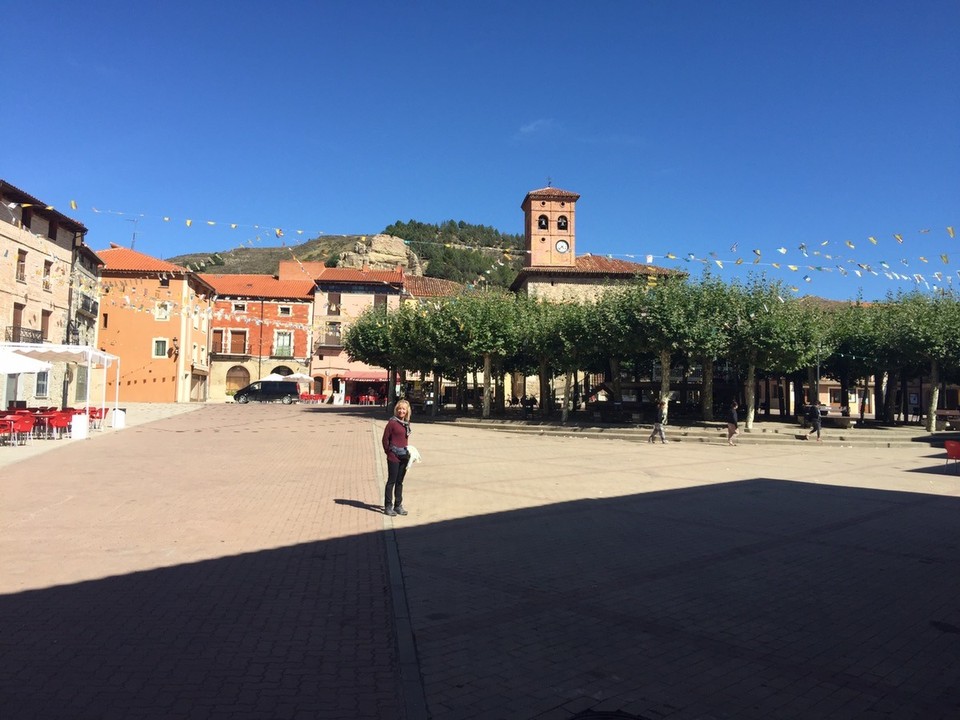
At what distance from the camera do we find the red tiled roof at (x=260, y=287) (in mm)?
59531

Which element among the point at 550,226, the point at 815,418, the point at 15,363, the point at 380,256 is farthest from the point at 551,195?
the point at 380,256

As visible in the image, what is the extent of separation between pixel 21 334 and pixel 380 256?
76481mm

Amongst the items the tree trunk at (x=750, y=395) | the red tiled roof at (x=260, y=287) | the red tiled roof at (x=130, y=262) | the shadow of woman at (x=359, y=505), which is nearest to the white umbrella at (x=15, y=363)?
the shadow of woman at (x=359, y=505)

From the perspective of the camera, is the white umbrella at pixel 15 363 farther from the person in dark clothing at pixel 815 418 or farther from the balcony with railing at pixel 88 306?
the person in dark clothing at pixel 815 418

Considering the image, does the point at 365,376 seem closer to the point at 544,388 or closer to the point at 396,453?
the point at 544,388

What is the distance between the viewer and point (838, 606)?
572cm

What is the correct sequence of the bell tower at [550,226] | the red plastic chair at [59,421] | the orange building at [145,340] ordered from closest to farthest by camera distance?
the red plastic chair at [59,421] → the bell tower at [550,226] → the orange building at [145,340]

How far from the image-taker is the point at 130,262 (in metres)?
48.5

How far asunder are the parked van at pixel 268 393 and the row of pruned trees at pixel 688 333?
14798 millimetres

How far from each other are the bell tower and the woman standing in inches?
1474

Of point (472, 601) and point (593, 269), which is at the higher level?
point (593, 269)

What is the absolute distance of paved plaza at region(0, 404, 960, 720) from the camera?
3938 millimetres

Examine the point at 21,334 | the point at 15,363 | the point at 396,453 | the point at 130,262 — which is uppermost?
the point at 130,262

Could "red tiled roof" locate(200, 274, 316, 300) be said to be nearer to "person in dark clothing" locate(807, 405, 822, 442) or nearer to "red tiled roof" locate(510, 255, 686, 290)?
"red tiled roof" locate(510, 255, 686, 290)
